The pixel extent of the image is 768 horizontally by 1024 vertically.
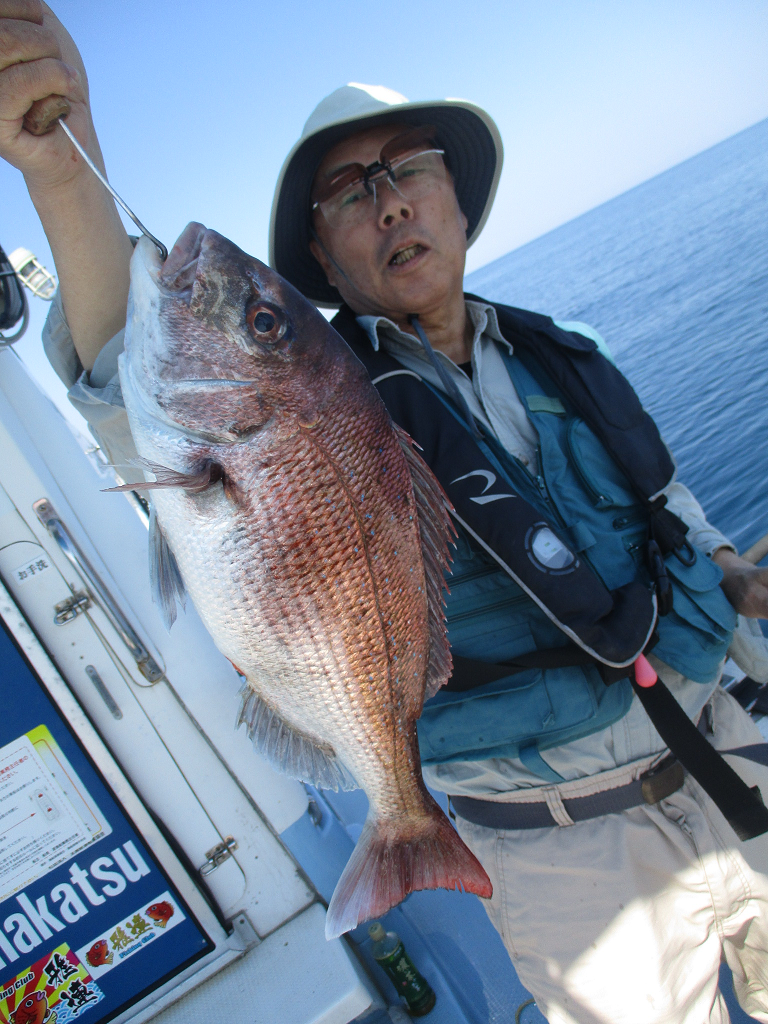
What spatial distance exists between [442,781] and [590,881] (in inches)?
19.5

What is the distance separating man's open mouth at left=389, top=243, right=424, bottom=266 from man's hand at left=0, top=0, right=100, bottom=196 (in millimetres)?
1053

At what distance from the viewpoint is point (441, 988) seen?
2.43 m

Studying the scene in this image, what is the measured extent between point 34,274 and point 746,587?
3411 millimetres

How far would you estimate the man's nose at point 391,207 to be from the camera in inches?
78.2

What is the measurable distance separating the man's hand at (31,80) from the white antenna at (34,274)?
1834mm

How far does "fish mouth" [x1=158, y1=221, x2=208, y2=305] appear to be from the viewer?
118cm

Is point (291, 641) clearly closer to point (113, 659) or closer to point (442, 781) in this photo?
point (442, 781)

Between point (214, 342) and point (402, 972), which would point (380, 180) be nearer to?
point (214, 342)

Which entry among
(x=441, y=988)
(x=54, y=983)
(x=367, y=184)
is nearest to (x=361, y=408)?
(x=367, y=184)

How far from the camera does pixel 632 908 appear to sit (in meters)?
1.65

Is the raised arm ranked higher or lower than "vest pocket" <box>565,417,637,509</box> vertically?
higher

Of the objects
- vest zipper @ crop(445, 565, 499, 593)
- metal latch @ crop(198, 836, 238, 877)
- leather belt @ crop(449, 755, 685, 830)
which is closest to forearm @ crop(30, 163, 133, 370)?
vest zipper @ crop(445, 565, 499, 593)

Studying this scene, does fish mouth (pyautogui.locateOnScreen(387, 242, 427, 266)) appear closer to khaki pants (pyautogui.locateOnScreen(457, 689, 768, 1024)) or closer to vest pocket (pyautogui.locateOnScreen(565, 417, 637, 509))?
vest pocket (pyautogui.locateOnScreen(565, 417, 637, 509))

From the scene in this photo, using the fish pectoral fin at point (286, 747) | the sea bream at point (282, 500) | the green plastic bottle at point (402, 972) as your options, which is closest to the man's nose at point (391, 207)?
the sea bream at point (282, 500)
